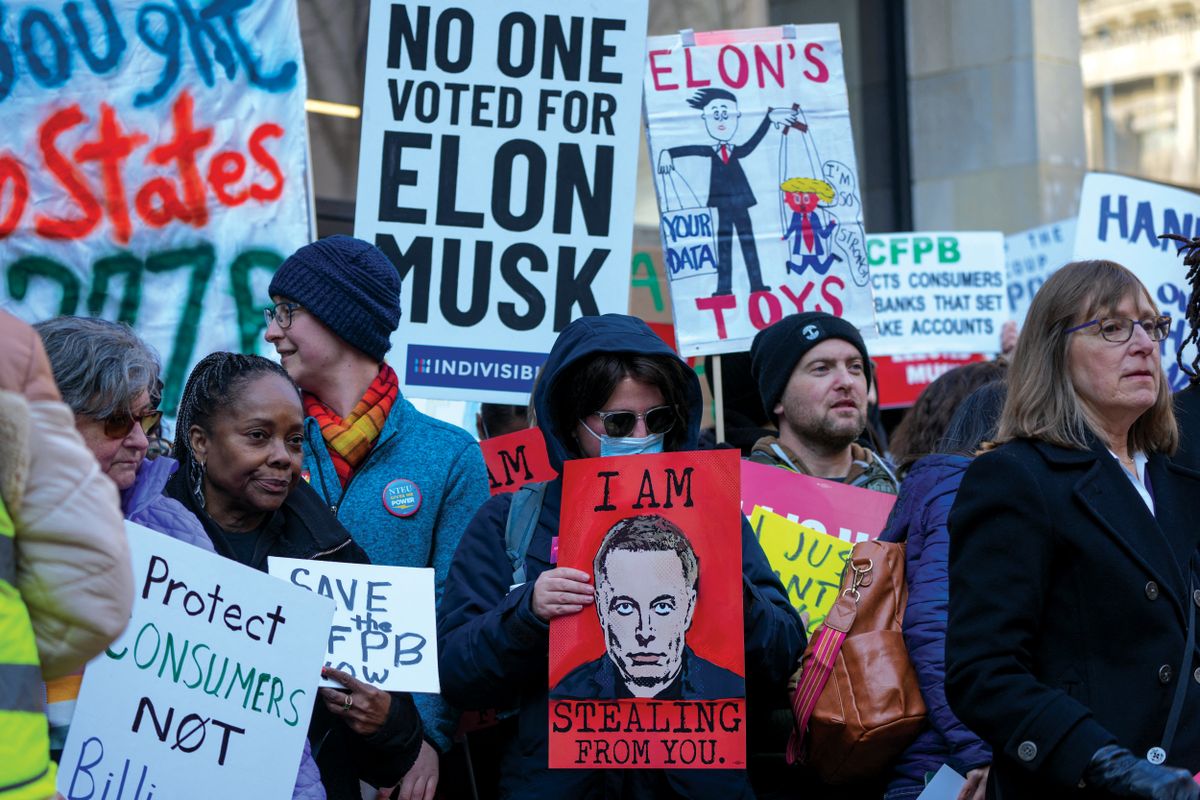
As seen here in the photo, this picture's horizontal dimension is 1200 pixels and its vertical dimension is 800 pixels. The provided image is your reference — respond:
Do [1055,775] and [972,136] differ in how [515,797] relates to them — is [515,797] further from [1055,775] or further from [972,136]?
[972,136]

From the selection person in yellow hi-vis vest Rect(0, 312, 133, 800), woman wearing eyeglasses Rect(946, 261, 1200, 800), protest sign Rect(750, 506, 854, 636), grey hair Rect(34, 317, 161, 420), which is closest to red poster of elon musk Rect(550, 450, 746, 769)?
woman wearing eyeglasses Rect(946, 261, 1200, 800)

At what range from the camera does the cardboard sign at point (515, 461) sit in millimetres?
4879

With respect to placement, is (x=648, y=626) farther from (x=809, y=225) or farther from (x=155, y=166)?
(x=809, y=225)

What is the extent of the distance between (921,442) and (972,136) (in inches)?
288

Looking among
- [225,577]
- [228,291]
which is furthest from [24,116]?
[225,577]

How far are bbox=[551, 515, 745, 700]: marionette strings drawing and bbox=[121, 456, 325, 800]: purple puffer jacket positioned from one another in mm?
533

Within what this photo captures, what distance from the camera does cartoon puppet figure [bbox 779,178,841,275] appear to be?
19.5ft

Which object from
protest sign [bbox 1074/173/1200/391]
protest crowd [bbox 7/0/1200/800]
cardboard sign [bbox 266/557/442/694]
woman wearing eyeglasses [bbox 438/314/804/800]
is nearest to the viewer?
protest crowd [bbox 7/0/1200/800]

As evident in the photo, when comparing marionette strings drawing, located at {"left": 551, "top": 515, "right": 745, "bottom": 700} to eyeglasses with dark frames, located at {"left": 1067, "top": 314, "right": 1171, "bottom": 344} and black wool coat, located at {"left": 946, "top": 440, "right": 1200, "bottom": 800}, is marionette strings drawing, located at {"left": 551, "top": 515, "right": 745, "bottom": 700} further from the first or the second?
eyeglasses with dark frames, located at {"left": 1067, "top": 314, "right": 1171, "bottom": 344}

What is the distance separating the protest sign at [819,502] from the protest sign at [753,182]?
3.15ft

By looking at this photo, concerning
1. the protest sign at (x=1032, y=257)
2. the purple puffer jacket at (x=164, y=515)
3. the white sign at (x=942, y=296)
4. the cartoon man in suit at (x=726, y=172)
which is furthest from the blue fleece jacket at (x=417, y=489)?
the protest sign at (x=1032, y=257)

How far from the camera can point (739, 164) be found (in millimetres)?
5953

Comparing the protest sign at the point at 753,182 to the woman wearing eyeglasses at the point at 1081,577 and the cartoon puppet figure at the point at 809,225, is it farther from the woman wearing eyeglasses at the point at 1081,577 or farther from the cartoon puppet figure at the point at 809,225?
the woman wearing eyeglasses at the point at 1081,577

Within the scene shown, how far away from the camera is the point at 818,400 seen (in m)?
5.20
